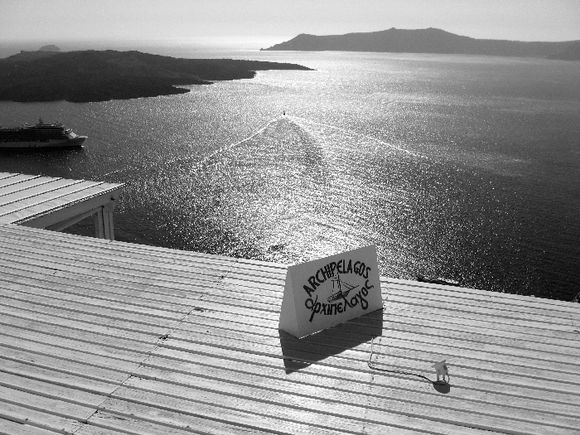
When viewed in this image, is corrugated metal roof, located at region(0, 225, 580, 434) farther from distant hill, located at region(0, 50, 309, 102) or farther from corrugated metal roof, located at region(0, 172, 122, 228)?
distant hill, located at region(0, 50, 309, 102)

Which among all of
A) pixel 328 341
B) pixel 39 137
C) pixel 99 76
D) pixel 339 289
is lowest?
pixel 39 137

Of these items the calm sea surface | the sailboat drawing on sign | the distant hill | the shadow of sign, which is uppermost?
the distant hill

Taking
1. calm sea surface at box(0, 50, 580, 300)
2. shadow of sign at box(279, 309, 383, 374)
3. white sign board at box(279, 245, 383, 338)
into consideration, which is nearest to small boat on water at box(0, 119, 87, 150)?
calm sea surface at box(0, 50, 580, 300)

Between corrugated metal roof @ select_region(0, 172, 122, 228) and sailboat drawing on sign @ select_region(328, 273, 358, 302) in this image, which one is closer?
sailboat drawing on sign @ select_region(328, 273, 358, 302)

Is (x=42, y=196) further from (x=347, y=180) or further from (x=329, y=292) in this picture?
(x=347, y=180)

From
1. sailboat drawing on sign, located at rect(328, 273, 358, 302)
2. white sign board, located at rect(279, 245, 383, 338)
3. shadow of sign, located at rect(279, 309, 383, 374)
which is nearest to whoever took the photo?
shadow of sign, located at rect(279, 309, 383, 374)

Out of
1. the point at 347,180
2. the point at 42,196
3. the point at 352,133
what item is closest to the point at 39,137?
the point at 352,133
